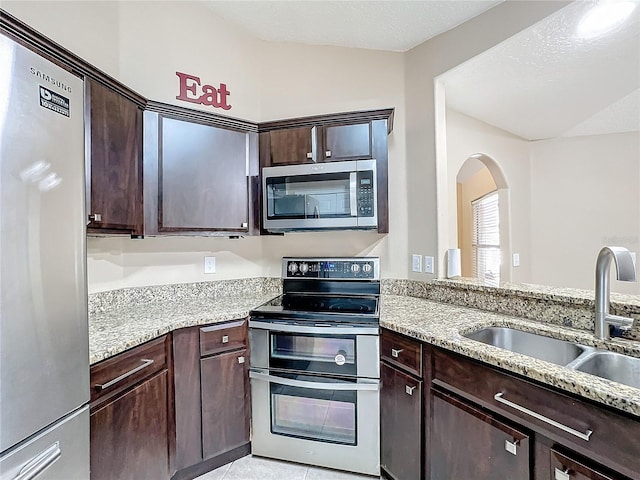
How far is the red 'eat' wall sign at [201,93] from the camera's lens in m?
2.30

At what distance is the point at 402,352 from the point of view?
1615mm

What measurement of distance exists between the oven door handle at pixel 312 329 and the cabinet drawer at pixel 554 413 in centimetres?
48

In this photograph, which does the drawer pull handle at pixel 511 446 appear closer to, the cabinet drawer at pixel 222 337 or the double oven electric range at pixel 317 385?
the double oven electric range at pixel 317 385

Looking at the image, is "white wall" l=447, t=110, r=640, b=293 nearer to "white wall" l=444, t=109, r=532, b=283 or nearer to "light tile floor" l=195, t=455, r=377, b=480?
"white wall" l=444, t=109, r=532, b=283

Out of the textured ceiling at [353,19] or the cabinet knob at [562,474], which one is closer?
the cabinet knob at [562,474]

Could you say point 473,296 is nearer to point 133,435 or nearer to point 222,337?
point 222,337

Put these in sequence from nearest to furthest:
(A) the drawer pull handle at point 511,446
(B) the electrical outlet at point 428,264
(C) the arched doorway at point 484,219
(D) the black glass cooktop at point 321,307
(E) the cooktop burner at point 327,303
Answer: (A) the drawer pull handle at point 511,446 → (D) the black glass cooktop at point 321,307 → (E) the cooktop burner at point 327,303 → (B) the electrical outlet at point 428,264 → (C) the arched doorway at point 484,219

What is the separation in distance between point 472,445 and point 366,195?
1.34m

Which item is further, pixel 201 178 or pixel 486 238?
pixel 486 238

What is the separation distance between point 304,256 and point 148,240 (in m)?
1.08

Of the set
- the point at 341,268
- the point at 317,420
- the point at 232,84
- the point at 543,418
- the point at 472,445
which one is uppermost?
the point at 232,84

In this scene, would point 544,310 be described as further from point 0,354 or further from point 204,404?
point 0,354

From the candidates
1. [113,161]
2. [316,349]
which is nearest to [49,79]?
[113,161]

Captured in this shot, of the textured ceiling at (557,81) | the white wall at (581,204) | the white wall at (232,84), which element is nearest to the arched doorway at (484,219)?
the white wall at (581,204)
